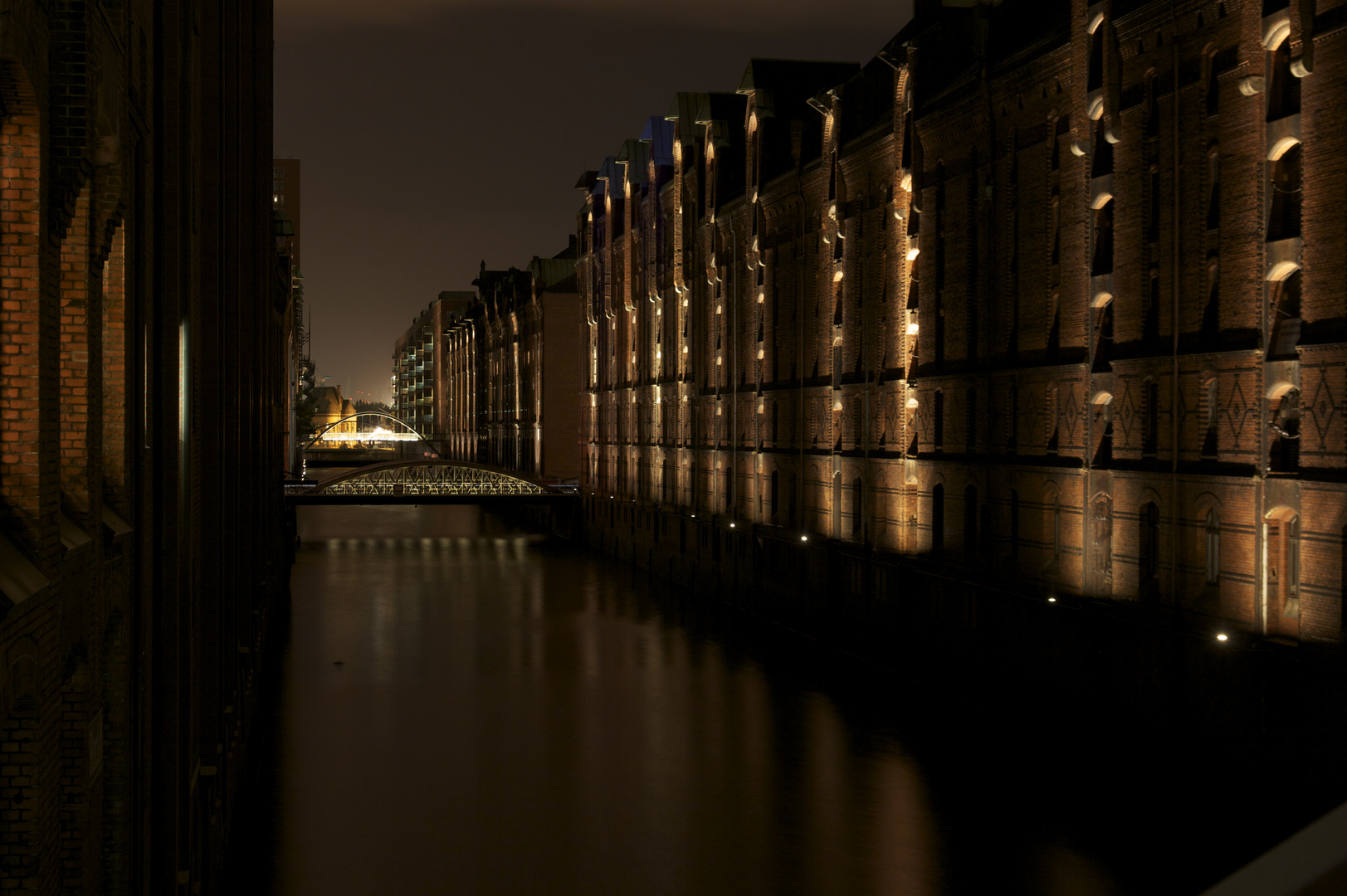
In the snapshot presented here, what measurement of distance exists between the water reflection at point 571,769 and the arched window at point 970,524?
15.2 feet

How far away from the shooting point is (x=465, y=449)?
115750mm

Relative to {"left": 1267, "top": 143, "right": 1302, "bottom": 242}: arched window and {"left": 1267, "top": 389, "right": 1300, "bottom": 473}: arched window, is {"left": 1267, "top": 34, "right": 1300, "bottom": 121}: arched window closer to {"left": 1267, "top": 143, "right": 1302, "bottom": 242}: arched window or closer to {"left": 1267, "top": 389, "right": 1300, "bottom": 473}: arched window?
{"left": 1267, "top": 143, "right": 1302, "bottom": 242}: arched window

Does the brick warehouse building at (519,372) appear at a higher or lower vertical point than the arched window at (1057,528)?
higher

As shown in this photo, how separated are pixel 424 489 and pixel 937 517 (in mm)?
45652

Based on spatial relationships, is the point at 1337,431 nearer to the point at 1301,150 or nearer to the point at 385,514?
the point at 1301,150

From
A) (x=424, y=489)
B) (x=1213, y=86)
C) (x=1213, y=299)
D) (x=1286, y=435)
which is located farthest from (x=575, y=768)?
(x=424, y=489)

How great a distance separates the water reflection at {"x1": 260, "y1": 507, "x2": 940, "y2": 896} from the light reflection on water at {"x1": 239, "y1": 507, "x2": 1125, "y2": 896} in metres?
0.05

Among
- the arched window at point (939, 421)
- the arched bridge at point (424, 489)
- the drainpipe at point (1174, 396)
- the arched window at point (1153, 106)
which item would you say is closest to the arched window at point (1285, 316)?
the drainpipe at point (1174, 396)

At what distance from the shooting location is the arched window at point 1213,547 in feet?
65.3

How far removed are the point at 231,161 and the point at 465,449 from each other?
328ft

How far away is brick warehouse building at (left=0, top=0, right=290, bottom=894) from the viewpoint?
220 inches

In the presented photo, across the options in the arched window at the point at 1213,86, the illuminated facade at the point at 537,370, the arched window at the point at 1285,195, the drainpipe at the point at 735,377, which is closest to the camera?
the arched window at the point at 1285,195

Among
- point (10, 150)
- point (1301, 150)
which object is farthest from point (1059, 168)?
point (10, 150)

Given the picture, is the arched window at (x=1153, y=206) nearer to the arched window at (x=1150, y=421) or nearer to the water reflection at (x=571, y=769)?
the arched window at (x=1150, y=421)
